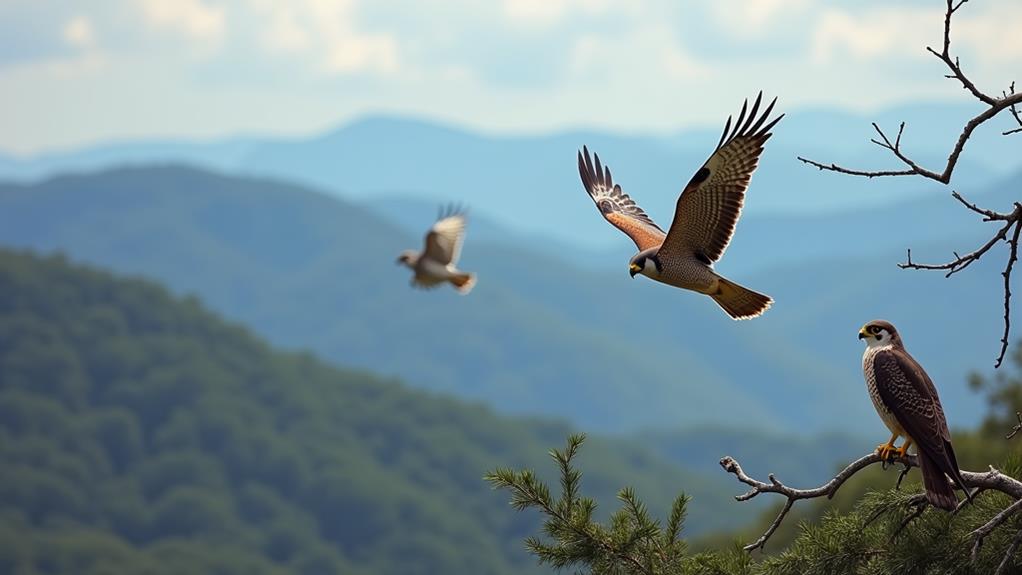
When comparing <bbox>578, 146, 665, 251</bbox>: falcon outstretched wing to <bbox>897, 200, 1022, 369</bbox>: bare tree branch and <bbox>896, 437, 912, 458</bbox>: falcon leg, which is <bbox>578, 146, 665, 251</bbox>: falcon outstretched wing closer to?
<bbox>896, 437, 912, 458</bbox>: falcon leg

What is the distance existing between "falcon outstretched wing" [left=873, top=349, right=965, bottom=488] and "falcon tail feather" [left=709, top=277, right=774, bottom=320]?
1.59 meters

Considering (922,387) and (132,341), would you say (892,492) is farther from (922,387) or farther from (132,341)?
(132,341)

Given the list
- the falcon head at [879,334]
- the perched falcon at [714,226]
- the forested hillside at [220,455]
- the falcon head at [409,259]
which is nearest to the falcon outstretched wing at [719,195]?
the perched falcon at [714,226]

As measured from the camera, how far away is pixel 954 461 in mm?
6262

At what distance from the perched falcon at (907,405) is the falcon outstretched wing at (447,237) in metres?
10.3

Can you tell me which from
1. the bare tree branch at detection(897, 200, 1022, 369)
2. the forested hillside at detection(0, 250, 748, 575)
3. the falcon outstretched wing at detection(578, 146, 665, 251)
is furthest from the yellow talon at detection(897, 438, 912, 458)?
the forested hillside at detection(0, 250, 748, 575)

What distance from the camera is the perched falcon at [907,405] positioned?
20.4 ft

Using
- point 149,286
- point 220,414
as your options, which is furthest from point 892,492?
point 149,286

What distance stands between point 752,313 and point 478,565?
440 feet

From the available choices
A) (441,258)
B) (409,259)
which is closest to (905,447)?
(409,259)

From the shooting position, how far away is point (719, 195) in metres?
8.51

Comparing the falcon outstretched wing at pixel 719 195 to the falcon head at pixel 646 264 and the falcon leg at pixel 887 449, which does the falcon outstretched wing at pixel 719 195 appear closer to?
the falcon head at pixel 646 264

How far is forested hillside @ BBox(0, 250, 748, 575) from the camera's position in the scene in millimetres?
134625

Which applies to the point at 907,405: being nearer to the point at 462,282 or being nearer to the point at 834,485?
the point at 834,485
